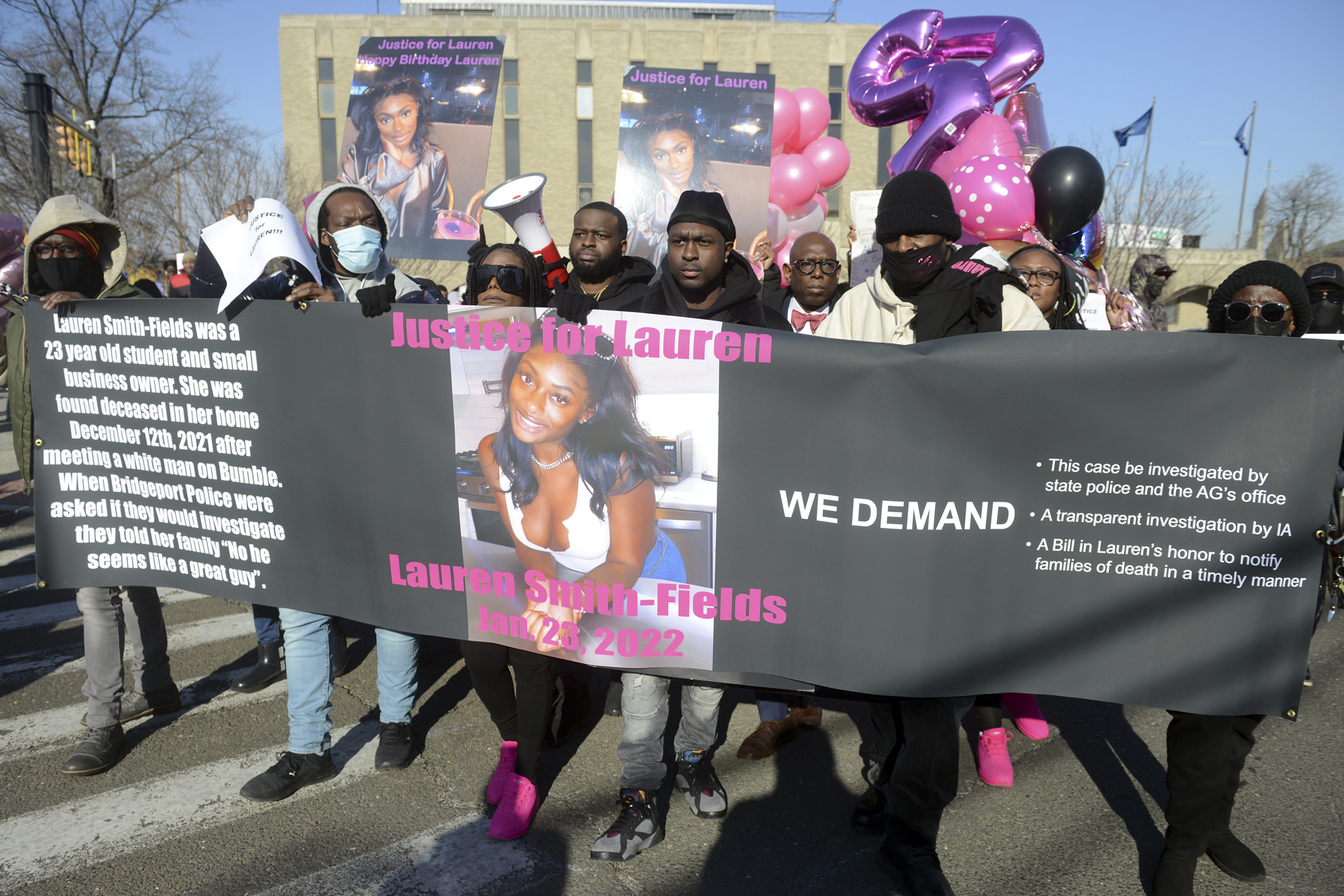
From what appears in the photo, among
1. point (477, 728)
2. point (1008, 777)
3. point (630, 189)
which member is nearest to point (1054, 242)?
point (630, 189)

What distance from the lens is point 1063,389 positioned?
2.43m

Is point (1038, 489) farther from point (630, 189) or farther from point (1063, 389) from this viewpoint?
point (630, 189)

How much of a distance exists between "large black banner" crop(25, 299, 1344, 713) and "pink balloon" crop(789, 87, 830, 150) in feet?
27.0

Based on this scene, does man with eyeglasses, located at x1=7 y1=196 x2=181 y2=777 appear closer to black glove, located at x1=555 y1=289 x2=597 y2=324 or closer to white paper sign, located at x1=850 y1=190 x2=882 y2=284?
black glove, located at x1=555 y1=289 x2=597 y2=324

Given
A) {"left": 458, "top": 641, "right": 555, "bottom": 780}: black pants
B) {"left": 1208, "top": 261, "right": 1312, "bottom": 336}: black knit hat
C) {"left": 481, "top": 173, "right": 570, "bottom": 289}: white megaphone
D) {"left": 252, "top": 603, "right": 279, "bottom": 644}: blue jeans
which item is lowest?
{"left": 252, "top": 603, "right": 279, "bottom": 644}: blue jeans

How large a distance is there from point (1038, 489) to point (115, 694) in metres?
3.76

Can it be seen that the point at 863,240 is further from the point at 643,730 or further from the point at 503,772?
the point at 503,772

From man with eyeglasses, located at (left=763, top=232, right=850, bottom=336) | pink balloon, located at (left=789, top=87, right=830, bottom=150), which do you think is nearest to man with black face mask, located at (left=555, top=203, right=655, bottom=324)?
man with eyeglasses, located at (left=763, top=232, right=850, bottom=336)

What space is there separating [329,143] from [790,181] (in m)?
35.8

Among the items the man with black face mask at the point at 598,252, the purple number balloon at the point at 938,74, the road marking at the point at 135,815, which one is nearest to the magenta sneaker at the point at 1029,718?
the man with black face mask at the point at 598,252

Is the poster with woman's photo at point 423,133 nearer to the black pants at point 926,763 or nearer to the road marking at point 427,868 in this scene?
the road marking at point 427,868

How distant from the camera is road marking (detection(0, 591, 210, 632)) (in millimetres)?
5035

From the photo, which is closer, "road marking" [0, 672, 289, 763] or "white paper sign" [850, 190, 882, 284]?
"road marking" [0, 672, 289, 763]

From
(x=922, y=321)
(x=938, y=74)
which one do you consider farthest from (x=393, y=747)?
(x=938, y=74)
